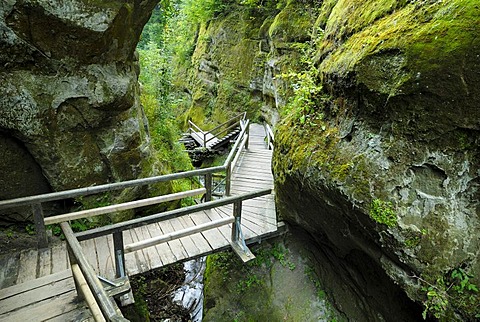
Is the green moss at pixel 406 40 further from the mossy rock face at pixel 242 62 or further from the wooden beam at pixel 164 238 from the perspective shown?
the mossy rock face at pixel 242 62

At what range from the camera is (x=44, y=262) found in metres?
4.40

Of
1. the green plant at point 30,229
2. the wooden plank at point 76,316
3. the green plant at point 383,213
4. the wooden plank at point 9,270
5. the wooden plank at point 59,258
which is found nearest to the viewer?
the wooden plank at point 76,316

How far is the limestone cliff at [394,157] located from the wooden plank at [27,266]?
173 inches

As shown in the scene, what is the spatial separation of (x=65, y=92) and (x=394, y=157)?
17.7 feet

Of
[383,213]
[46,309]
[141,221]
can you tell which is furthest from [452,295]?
[46,309]

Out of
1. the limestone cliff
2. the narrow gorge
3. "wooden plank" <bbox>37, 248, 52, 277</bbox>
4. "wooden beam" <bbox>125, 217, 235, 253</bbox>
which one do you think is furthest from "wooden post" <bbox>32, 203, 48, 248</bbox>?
the limestone cliff

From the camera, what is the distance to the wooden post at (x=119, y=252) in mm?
3756

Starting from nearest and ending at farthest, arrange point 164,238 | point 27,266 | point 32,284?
point 32,284
point 164,238
point 27,266

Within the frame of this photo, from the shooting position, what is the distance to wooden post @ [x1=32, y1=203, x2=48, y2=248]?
14.3 ft

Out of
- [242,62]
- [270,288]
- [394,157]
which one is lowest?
[270,288]

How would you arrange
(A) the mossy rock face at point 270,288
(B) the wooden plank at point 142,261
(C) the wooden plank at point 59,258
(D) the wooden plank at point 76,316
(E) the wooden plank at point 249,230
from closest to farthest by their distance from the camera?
1. (D) the wooden plank at point 76,316
2. (C) the wooden plank at point 59,258
3. (B) the wooden plank at point 142,261
4. (A) the mossy rock face at point 270,288
5. (E) the wooden plank at point 249,230

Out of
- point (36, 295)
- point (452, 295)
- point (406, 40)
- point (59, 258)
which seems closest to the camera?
point (452, 295)

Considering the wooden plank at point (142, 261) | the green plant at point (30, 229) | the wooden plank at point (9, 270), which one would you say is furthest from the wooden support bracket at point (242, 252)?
the green plant at point (30, 229)

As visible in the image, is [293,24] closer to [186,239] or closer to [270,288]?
[186,239]
